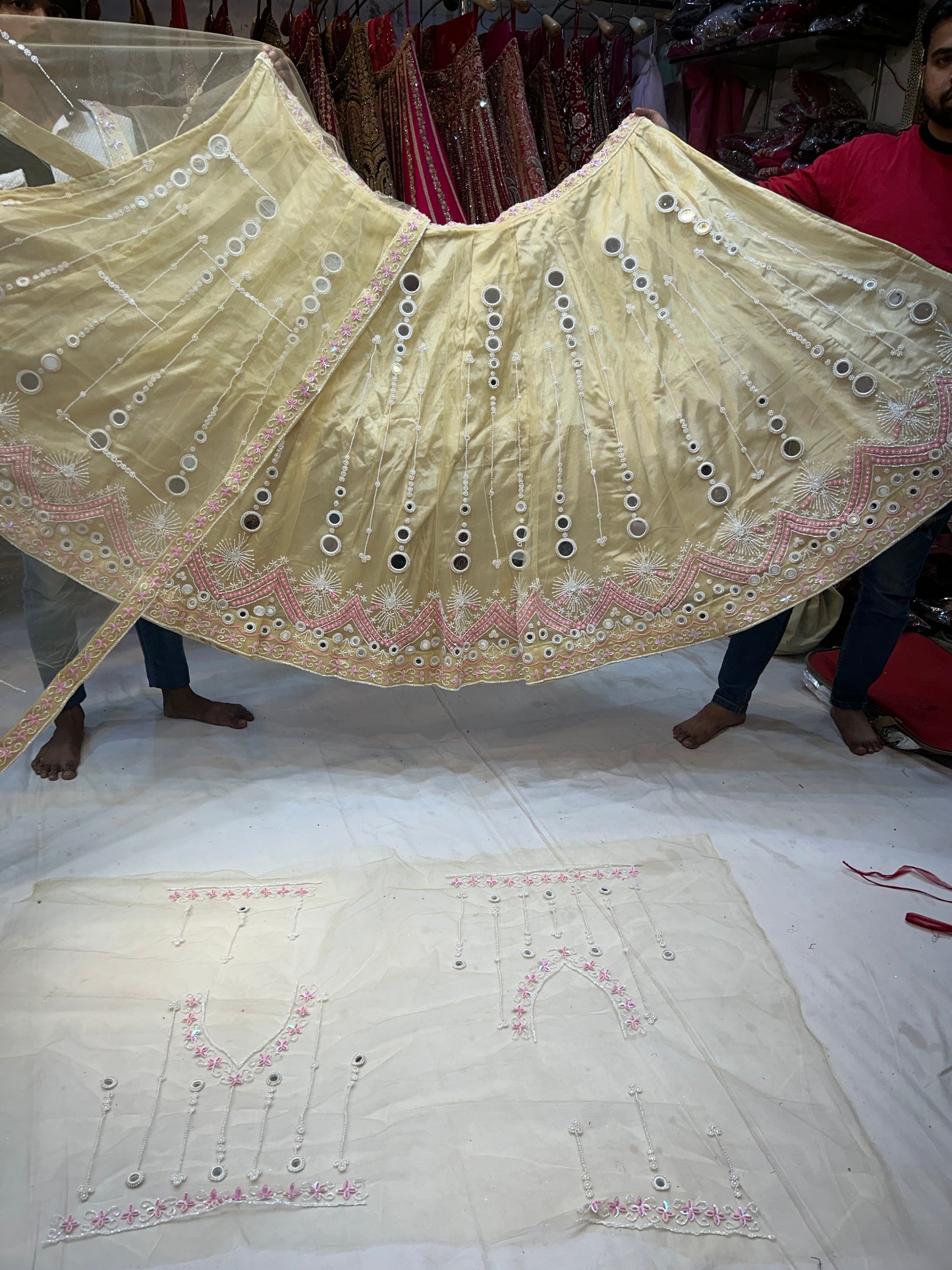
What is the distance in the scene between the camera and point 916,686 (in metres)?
2.12

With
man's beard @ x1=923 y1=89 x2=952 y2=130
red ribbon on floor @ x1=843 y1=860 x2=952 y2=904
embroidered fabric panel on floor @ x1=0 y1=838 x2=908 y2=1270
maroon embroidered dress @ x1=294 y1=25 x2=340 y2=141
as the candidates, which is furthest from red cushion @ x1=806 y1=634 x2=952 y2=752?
maroon embroidered dress @ x1=294 y1=25 x2=340 y2=141

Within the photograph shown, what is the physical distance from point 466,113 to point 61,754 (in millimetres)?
1897

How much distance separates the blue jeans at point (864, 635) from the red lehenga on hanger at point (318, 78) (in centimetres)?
159

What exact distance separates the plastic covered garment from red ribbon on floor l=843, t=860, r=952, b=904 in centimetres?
51

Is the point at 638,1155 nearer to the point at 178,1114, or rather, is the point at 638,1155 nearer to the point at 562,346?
the point at 178,1114

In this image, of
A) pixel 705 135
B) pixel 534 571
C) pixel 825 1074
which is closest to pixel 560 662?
pixel 534 571

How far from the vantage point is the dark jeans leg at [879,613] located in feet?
5.75

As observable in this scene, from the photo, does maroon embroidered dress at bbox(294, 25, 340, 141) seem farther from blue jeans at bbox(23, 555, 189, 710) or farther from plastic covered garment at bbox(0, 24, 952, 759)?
blue jeans at bbox(23, 555, 189, 710)

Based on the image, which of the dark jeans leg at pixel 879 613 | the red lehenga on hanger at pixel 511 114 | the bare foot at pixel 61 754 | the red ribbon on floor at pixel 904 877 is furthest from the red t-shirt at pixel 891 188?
the bare foot at pixel 61 754

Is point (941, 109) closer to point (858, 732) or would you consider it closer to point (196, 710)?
point (858, 732)

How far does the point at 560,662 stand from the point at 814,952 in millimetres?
656

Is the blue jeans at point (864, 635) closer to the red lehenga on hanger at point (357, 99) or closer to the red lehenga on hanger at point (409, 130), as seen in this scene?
the red lehenga on hanger at point (409, 130)

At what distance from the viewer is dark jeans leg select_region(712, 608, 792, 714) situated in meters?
1.88

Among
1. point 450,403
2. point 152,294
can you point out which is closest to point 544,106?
point 450,403
